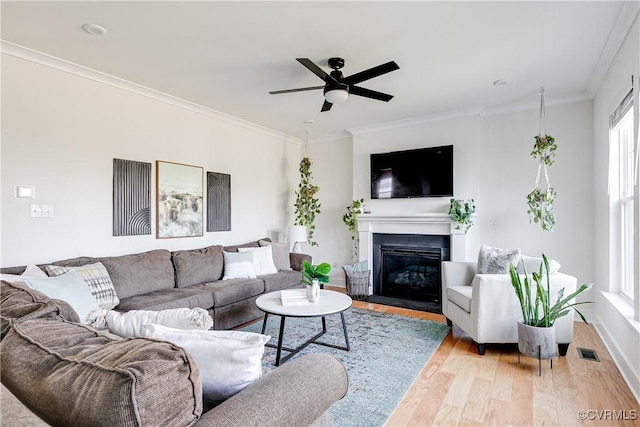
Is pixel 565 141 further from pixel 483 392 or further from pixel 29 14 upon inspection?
pixel 29 14

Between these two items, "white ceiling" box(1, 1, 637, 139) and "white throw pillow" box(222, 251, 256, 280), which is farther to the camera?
"white throw pillow" box(222, 251, 256, 280)

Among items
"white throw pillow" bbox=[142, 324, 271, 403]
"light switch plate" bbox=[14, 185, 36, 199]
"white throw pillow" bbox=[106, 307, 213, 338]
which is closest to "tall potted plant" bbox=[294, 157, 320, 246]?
"light switch plate" bbox=[14, 185, 36, 199]

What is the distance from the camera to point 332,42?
8.64 feet

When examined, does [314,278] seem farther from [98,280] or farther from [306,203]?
[306,203]

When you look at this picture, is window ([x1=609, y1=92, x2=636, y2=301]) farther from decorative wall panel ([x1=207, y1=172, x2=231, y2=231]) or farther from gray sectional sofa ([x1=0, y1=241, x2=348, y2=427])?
decorative wall panel ([x1=207, y1=172, x2=231, y2=231])

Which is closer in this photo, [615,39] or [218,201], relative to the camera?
[615,39]

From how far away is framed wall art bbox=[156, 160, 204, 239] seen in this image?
3746 mm

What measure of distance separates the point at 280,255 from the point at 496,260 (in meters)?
2.67

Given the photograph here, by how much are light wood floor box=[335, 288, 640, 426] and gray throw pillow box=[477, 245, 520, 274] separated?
722 millimetres

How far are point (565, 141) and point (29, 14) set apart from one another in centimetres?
520

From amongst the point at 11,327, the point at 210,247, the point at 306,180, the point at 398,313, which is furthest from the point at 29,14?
the point at 398,313

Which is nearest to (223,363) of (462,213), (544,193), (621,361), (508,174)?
(621,361)

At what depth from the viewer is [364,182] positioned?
17.1 feet

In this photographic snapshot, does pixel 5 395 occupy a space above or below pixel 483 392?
above
